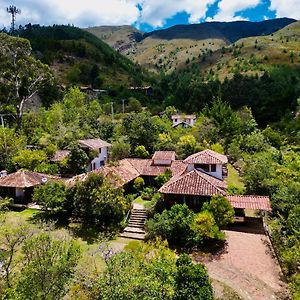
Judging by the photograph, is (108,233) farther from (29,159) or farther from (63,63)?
(63,63)

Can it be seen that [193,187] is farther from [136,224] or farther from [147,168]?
[147,168]

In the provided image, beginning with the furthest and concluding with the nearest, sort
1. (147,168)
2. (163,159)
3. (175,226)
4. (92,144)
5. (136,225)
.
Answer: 1. (92,144)
2. (163,159)
3. (147,168)
4. (136,225)
5. (175,226)

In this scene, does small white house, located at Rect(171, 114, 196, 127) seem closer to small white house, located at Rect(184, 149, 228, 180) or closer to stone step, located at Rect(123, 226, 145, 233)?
small white house, located at Rect(184, 149, 228, 180)

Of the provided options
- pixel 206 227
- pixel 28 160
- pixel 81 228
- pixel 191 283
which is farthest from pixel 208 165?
pixel 28 160

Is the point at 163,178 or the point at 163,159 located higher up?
the point at 163,159

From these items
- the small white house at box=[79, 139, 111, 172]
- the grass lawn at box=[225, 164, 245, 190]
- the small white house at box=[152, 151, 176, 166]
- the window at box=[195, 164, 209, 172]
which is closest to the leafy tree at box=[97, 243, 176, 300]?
the window at box=[195, 164, 209, 172]

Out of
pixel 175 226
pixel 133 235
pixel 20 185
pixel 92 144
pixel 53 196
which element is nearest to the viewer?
pixel 175 226
